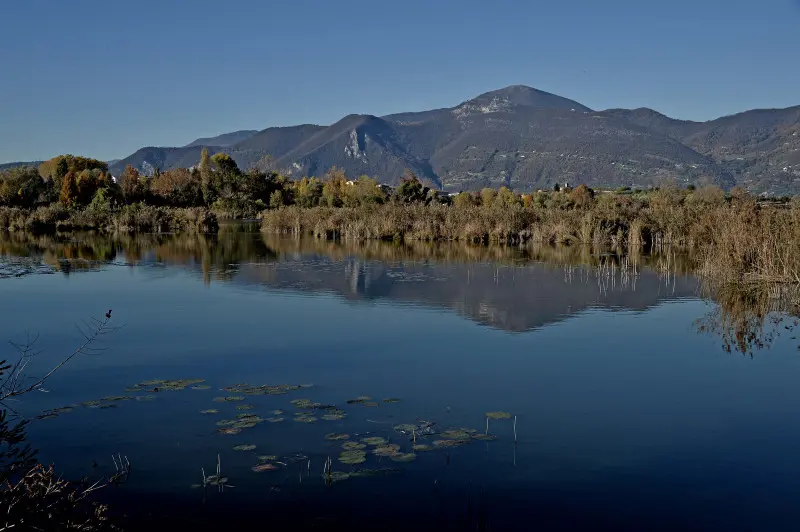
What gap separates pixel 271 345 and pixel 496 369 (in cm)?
386

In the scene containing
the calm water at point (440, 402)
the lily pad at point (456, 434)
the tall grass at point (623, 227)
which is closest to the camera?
the calm water at point (440, 402)

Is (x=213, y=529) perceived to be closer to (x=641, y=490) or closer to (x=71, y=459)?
(x=71, y=459)

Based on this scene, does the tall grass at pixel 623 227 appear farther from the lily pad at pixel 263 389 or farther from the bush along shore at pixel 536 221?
the lily pad at pixel 263 389

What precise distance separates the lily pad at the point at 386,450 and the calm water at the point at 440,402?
0.34 feet

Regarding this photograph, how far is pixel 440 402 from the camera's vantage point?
31.5 ft

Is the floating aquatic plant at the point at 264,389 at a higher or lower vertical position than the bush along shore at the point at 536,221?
lower

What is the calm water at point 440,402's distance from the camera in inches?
266

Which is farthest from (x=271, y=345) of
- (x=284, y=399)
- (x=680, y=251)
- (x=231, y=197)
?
(x=231, y=197)

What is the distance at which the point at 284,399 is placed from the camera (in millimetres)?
9578

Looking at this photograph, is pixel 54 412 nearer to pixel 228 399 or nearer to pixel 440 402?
pixel 228 399

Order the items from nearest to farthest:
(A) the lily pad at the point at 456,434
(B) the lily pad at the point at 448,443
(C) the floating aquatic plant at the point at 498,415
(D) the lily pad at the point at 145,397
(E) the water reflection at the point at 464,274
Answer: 1. (B) the lily pad at the point at 448,443
2. (A) the lily pad at the point at 456,434
3. (C) the floating aquatic plant at the point at 498,415
4. (D) the lily pad at the point at 145,397
5. (E) the water reflection at the point at 464,274

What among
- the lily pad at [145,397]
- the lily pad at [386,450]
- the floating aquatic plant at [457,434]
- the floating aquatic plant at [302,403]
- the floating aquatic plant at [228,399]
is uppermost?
the lily pad at [145,397]

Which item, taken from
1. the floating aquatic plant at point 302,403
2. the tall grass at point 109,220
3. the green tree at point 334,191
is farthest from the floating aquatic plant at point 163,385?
the green tree at point 334,191

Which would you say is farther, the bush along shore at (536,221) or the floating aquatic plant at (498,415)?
the bush along shore at (536,221)
